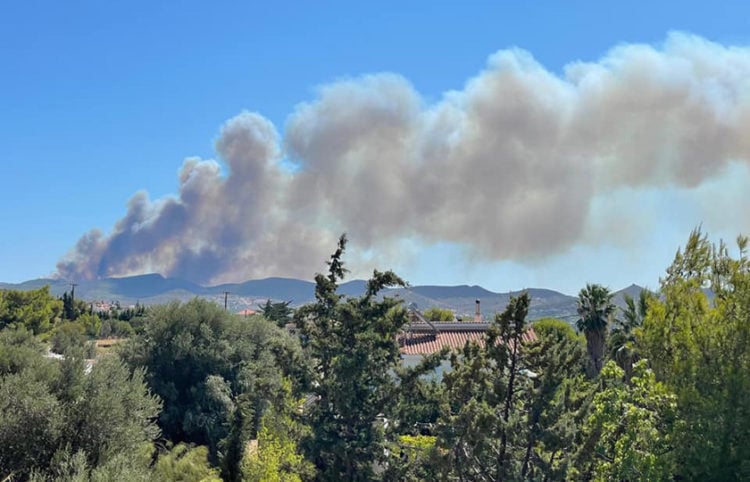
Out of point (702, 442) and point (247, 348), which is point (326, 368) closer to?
point (702, 442)

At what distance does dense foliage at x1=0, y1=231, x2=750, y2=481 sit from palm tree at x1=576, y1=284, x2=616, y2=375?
13254 mm

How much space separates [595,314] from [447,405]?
17903 millimetres

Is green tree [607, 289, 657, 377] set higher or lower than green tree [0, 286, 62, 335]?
higher

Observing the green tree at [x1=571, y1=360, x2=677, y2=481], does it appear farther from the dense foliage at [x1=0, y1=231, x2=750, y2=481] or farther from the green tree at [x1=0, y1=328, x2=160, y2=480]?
the green tree at [x1=0, y1=328, x2=160, y2=480]

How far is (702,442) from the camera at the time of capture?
11898 mm

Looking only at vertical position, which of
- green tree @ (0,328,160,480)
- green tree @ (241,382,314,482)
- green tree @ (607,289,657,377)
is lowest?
green tree @ (241,382,314,482)

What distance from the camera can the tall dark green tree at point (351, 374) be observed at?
18906 mm

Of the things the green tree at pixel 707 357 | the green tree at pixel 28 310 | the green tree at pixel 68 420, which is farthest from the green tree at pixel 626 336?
the green tree at pixel 28 310

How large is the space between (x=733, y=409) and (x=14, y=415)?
1559cm

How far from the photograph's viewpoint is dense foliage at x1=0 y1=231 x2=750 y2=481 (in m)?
12.5

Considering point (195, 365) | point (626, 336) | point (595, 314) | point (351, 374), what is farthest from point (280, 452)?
point (595, 314)

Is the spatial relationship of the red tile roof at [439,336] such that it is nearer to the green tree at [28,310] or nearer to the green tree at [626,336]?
the green tree at [626,336]

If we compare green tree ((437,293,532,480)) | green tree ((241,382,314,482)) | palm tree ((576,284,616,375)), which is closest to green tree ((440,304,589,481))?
green tree ((437,293,532,480))

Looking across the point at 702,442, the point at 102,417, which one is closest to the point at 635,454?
the point at 702,442
